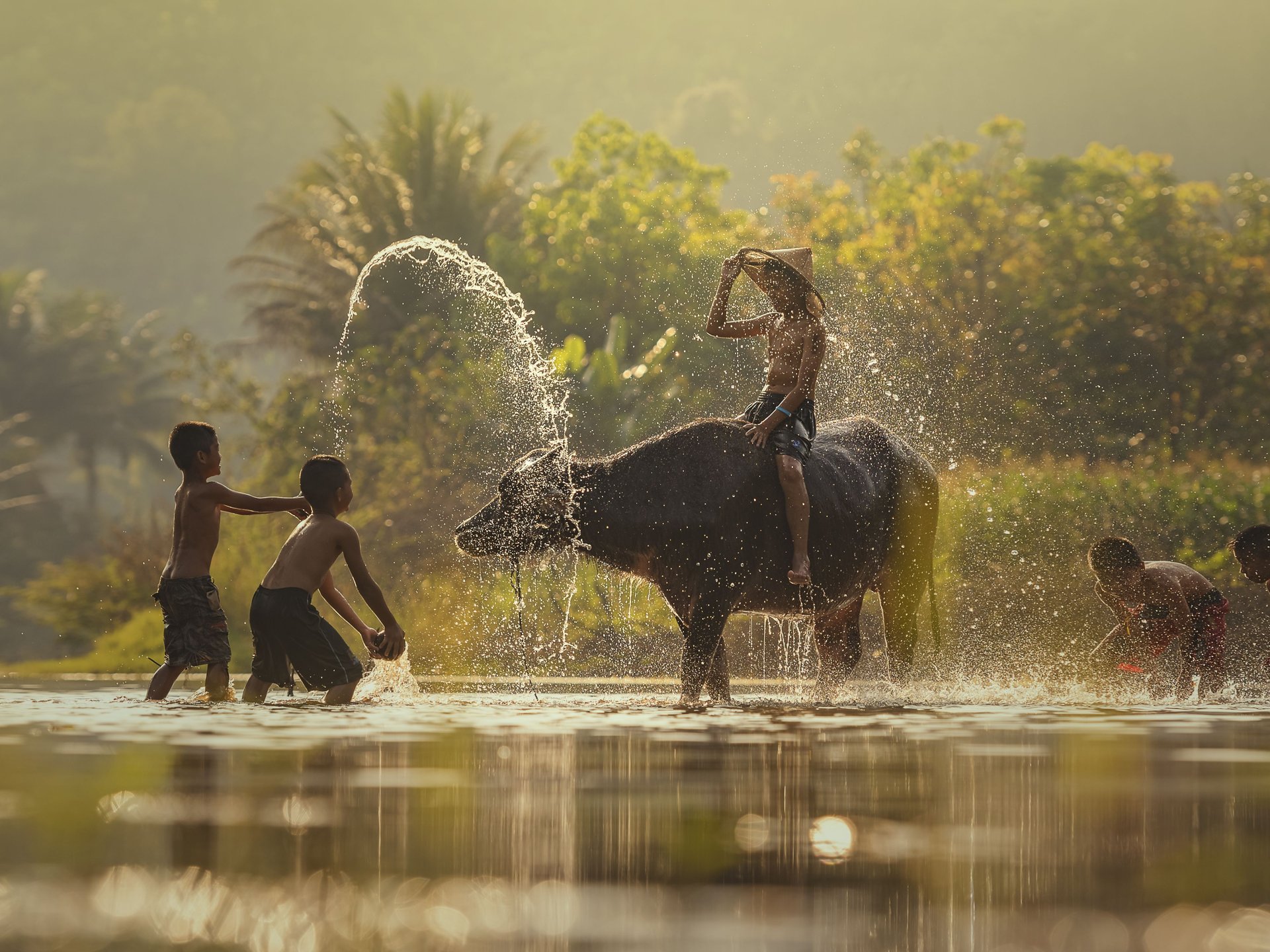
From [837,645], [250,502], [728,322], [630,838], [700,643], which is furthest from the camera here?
[837,645]

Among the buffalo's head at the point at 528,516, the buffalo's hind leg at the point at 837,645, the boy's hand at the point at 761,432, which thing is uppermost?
the boy's hand at the point at 761,432

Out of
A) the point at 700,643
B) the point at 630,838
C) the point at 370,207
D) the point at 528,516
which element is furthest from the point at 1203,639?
the point at 370,207

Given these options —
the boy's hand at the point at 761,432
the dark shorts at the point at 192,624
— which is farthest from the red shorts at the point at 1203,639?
the dark shorts at the point at 192,624

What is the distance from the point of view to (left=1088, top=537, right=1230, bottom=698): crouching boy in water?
11.6 m

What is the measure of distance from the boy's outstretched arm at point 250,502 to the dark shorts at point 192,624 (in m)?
0.42

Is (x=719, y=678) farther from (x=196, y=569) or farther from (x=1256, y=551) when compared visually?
(x=1256, y=551)

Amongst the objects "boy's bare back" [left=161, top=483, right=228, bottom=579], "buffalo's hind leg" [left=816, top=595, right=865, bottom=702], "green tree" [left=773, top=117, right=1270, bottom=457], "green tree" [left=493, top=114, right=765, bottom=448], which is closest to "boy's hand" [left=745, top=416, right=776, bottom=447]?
"buffalo's hind leg" [left=816, top=595, right=865, bottom=702]

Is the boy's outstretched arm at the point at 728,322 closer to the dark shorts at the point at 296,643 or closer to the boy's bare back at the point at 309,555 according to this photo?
the boy's bare back at the point at 309,555

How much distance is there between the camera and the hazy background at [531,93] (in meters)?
Answer: 150

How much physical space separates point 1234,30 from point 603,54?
66.1 meters

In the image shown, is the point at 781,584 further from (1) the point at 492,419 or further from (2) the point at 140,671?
(1) the point at 492,419

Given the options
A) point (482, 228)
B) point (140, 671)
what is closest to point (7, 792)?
point (140, 671)

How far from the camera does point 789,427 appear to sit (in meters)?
10.4

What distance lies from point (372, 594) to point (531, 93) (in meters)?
184
